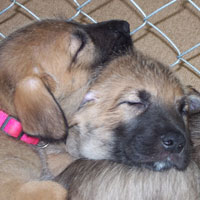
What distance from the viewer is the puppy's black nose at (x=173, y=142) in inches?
99.5

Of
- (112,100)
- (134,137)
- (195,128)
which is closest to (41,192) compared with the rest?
(134,137)

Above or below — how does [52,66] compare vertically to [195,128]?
above

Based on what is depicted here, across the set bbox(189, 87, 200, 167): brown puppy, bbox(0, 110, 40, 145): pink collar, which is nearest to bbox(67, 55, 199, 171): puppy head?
bbox(189, 87, 200, 167): brown puppy

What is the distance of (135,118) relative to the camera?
107 inches

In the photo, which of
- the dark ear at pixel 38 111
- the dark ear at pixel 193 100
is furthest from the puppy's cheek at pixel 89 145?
the dark ear at pixel 193 100

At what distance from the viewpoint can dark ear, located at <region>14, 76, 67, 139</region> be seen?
2572 millimetres

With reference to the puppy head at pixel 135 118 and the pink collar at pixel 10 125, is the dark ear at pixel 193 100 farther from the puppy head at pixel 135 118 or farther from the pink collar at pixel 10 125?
the pink collar at pixel 10 125

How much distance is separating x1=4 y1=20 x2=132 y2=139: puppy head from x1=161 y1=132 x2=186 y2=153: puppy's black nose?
25.8 inches

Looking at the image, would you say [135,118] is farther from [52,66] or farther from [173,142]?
[52,66]

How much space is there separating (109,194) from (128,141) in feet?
1.28

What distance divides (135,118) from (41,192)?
2.58 ft

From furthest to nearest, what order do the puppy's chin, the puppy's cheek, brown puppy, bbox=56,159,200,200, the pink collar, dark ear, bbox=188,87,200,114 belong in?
dark ear, bbox=188,87,200,114, the puppy's cheek, the pink collar, the puppy's chin, brown puppy, bbox=56,159,200,200

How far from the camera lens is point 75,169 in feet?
8.89

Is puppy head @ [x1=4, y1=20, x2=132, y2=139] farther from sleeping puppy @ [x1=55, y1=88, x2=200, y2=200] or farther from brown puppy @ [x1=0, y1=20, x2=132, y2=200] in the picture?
sleeping puppy @ [x1=55, y1=88, x2=200, y2=200]
